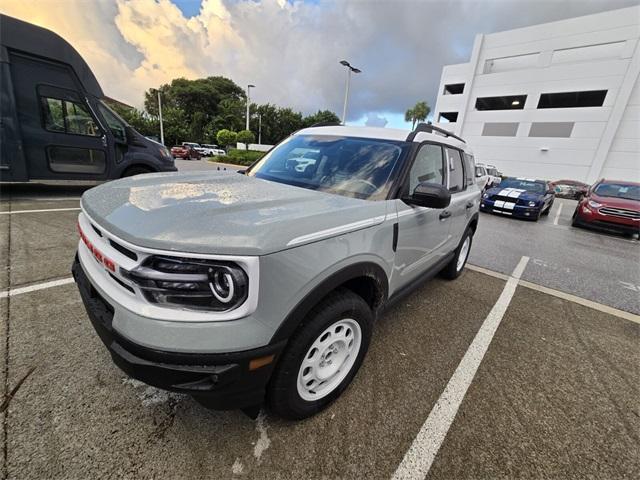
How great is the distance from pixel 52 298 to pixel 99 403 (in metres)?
1.59

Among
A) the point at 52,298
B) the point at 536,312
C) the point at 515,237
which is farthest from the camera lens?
the point at 515,237

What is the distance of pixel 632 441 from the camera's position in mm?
1817

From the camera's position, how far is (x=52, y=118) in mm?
5723

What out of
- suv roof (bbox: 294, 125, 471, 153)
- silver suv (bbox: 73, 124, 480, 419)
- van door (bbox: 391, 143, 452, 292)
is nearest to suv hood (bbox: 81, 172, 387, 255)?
silver suv (bbox: 73, 124, 480, 419)

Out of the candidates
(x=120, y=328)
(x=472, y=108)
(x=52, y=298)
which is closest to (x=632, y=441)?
(x=120, y=328)

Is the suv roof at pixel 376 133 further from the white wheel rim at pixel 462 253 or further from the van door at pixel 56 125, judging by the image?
the van door at pixel 56 125

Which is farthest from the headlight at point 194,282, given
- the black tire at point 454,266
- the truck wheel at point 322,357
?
the black tire at point 454,266

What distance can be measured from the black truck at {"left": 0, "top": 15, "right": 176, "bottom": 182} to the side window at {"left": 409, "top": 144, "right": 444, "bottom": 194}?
660cm

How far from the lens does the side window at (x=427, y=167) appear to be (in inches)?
90.9

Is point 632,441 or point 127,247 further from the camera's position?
point 632,441

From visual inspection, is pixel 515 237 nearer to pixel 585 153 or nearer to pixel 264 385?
pixel 264 385

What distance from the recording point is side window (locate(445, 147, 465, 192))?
3145mm

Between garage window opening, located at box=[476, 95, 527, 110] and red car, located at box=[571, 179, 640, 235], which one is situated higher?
garage window opening, located at box=[476, 95, 527, 110]

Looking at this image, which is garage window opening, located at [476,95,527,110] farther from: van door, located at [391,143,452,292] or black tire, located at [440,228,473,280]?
van door, located at [391,143,452,292]
